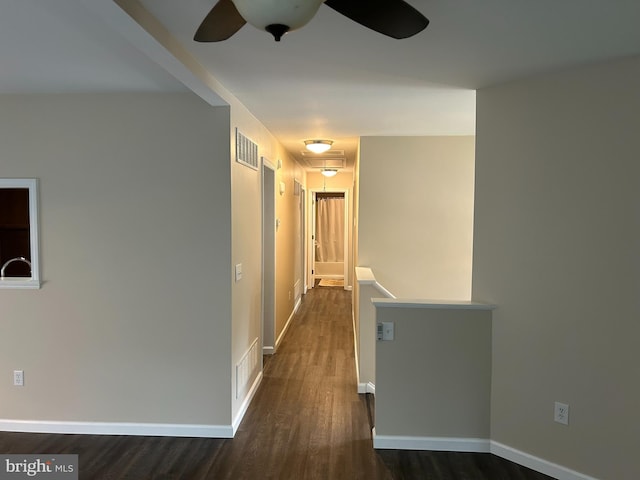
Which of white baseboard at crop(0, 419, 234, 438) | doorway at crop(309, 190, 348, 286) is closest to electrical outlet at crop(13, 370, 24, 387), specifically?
white baseboard at crop(0, 419, 234, 438)

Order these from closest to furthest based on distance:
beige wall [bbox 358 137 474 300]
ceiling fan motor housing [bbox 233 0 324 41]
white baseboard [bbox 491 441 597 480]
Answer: ceiling fan motor housing [bbox 233 0 324 41]
white baseboard [bbox 491 441 597 480]
beige wall [bbox 358 137 474 300]

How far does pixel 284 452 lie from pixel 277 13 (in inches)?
104

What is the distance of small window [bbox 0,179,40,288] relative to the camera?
2965mm

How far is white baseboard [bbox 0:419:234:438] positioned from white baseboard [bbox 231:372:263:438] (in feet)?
0.28

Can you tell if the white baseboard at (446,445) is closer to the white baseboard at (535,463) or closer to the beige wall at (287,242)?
the white baseboard at (535,463)

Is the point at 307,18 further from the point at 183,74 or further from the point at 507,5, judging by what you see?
the point at 183,74

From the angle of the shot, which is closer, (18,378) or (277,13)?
(277,13)

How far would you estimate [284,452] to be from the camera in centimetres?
283

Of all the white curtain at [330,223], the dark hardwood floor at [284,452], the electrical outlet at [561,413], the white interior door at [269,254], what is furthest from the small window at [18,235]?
the white curtain at [330,223]

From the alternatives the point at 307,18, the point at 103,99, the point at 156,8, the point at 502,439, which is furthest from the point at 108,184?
the point at 502,439

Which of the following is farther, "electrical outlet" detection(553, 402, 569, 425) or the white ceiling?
"electrical outlet" detection(553, 402, 569, 425)

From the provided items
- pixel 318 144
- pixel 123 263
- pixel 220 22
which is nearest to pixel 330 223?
pixel 318 144

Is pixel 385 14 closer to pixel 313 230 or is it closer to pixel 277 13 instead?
pixel 277 13

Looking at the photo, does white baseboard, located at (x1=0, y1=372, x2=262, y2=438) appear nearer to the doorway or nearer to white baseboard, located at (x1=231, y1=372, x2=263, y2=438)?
white baseboard, located at (x1=231, y1=372, x2=263, y2=438)
